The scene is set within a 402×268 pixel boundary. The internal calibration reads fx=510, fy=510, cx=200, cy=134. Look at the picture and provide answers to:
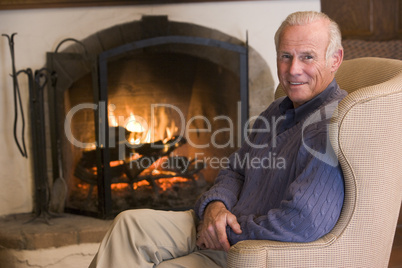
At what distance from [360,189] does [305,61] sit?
444mm

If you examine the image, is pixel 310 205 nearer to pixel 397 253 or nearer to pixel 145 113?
pixel 397 253

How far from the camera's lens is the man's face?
4.79ft

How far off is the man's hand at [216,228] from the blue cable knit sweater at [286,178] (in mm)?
22

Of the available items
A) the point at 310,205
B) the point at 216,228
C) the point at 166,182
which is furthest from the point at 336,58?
the point at 166,182

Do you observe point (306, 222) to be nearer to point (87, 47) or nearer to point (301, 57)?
point (301, 57)

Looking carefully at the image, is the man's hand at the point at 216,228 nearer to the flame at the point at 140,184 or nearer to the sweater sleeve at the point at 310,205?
the sweater sleeve at the point at 310,205

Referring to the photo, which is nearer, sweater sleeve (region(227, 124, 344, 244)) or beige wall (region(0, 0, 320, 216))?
sweater sleeve (region(227, 124, 344, 244))

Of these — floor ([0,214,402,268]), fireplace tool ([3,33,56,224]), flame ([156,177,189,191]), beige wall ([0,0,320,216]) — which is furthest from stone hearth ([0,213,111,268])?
flame ([156,177,189,191])

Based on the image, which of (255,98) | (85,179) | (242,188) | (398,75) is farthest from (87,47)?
(398,75)

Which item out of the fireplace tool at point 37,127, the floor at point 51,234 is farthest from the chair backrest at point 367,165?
the fireplace tool at point 37,127

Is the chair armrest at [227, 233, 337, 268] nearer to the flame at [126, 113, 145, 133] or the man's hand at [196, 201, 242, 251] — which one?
the man's hand at [196, 201, 242, 251]

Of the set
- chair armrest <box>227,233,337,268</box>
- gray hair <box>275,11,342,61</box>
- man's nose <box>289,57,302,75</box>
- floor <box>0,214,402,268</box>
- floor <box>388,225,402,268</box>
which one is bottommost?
floor <box>388,225,402,268</box>

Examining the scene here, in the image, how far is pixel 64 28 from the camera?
2.56 m

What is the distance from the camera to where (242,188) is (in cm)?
161
